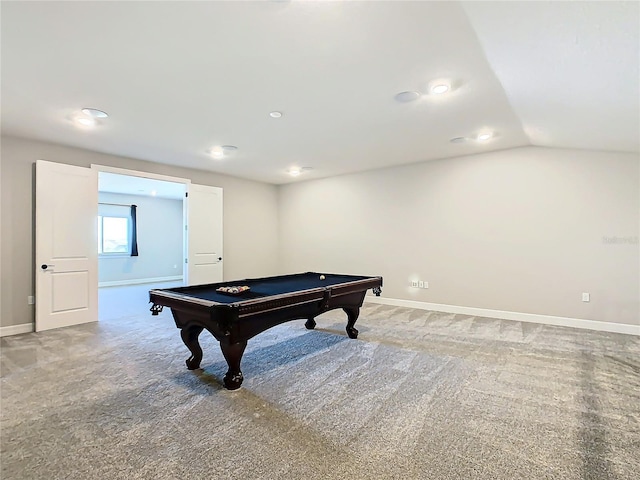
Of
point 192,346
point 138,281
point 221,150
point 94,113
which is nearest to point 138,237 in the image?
point 138,281

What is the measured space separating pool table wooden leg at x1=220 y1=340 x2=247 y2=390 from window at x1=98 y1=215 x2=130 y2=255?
8.05m

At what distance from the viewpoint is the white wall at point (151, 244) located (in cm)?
902

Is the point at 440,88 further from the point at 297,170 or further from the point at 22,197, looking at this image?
the point at 22,197

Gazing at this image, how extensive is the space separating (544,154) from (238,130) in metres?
4.18

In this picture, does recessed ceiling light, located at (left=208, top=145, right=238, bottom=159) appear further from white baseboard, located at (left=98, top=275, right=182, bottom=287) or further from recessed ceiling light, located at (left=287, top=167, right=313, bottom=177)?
white baseboard, located at (left=98, top=275, right=182, bottom=287)

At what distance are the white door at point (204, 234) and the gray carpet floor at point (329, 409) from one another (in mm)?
2314

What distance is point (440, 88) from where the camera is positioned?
117 inches

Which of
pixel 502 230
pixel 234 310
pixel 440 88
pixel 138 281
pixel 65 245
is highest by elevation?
pixel 440 88

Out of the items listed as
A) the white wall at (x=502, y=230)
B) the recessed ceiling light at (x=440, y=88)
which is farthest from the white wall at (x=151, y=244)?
the recessed ceiling light at (x=440, y=88)

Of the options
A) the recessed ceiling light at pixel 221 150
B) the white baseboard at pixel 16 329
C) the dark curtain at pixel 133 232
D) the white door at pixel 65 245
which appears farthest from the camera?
the dark curtain at pixel 133 232

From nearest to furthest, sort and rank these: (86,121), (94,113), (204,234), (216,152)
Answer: (94,113), (86,121), (216,152), (204,234)

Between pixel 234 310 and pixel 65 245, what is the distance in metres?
3.69

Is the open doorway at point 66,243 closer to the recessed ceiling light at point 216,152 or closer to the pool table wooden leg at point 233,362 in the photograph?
the recessed ceiling light at point 216,152

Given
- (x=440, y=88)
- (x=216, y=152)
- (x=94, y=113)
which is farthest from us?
(x=216, y=152)
